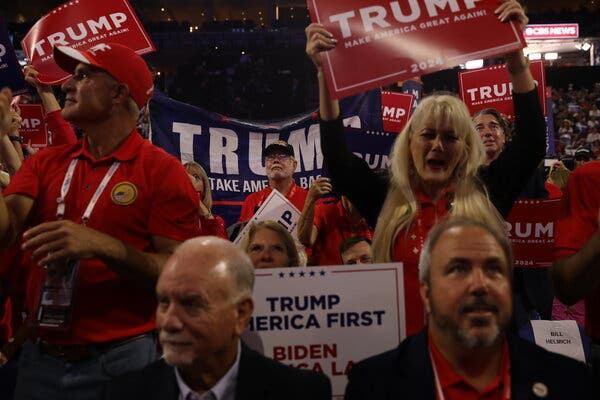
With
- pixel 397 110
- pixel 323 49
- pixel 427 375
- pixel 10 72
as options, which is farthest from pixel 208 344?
pixel 397 110

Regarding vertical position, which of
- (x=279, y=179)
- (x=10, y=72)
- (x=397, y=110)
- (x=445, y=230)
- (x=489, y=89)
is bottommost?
(x=445, y=230)

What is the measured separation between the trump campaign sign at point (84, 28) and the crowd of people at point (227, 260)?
2118 millimetres

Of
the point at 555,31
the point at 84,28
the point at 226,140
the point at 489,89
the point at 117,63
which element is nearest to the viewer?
the point at 117,63

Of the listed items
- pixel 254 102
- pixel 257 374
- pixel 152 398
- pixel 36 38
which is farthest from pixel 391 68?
pixel 254 102

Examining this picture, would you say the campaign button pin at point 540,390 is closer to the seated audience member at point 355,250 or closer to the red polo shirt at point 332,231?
the seated audience member at point 355,250

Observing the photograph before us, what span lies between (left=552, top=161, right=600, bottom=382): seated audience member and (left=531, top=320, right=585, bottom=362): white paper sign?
48.7 inches

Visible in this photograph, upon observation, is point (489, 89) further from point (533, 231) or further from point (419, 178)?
point (419, 178)

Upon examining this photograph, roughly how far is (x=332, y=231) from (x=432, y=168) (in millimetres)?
1900

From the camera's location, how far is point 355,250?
4.35 m

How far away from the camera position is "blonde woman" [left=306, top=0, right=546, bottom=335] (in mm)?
2803

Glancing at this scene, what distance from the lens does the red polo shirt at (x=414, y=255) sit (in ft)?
9.13

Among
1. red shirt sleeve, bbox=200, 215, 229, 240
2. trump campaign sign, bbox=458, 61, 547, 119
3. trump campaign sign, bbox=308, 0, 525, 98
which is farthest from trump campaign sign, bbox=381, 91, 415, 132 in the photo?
trump campaign sign, bbox=308, 0, 525, 98

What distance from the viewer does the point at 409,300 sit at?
9.13 ft

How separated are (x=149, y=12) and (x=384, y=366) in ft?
123
